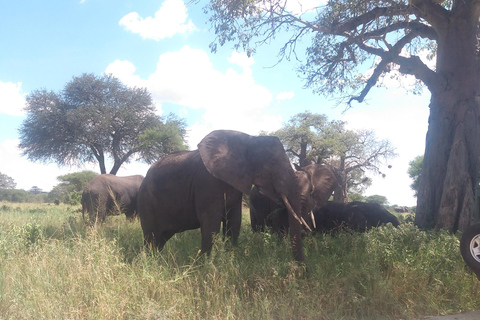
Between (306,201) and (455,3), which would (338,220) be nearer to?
(306,201)

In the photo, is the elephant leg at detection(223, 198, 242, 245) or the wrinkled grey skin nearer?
the elephant leg at detection(223, 198, 242, 245)

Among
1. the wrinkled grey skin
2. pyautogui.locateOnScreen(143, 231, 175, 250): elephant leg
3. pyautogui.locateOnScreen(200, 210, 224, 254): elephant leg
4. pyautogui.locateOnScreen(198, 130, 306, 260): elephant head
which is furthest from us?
the wrinkled grey skin

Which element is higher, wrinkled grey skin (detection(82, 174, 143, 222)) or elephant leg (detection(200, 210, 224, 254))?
wrinkled grey skin (detection(82, 174, 143, 222))

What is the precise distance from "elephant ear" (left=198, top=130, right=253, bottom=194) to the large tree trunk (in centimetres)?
492

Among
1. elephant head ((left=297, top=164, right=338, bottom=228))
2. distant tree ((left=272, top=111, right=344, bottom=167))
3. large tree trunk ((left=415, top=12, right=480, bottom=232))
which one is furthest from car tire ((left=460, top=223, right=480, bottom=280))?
distant tree ((left=272, top=111, right=344, bottom=167))

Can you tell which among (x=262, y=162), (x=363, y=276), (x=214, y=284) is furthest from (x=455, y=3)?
(x=214, y=284)

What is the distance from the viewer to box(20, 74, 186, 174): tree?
23.9 metres

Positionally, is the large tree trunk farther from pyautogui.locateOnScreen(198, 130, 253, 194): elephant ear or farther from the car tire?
pyautogui.locateOnScreen(198, 130, 253, 194): elephant ear

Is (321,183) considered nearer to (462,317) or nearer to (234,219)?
(234,219)

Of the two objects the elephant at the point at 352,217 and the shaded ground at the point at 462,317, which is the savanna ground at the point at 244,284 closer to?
the shaded ground at the point at 462,317

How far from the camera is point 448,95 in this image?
8.79 metres

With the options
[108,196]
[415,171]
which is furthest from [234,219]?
[415,171]

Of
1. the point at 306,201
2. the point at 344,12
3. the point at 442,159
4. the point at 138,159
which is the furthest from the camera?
the point at 138,159

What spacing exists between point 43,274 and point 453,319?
506cm
